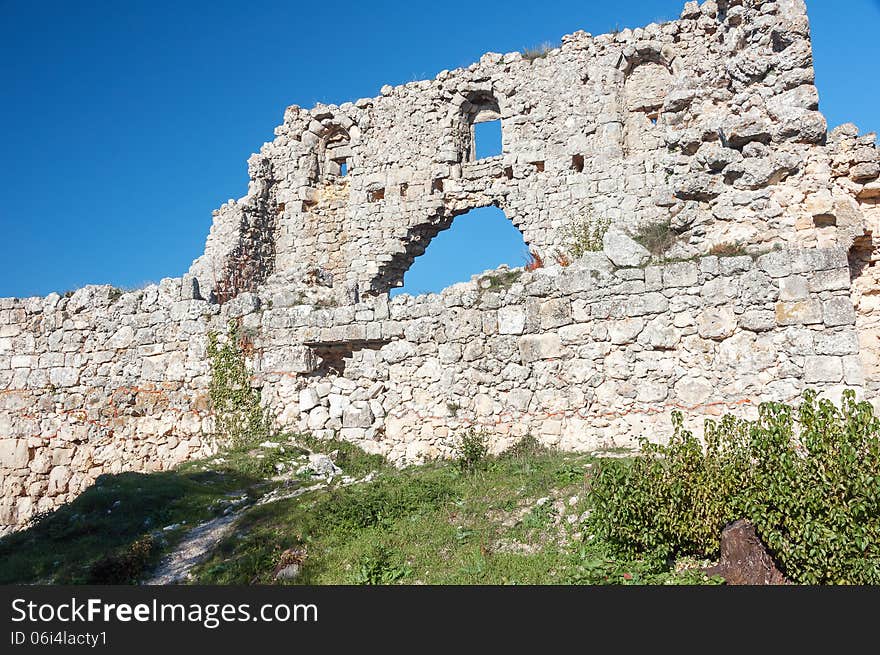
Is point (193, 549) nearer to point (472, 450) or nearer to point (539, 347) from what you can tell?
point (472, 450)

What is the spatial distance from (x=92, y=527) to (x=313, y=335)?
402 cm

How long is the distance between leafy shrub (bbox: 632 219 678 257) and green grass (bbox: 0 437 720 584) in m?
2.75

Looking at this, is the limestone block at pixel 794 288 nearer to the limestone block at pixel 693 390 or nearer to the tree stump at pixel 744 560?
the limestone block at pixel 693 390

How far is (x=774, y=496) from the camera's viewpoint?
557 cm

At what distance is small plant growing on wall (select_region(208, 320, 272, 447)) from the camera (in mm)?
11031

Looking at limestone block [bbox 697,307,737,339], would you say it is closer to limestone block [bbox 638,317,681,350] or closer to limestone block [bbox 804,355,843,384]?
limestone block [bbox 638,317,681,350]

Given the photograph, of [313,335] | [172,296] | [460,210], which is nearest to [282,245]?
[460,210]

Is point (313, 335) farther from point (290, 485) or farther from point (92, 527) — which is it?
point (92, 527)

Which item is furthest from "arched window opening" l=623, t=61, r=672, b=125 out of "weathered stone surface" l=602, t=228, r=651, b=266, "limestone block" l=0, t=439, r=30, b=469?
"limestone block" l=0, t=439, r=30, b=469

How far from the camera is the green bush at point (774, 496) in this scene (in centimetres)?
526

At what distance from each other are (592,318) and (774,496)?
400cm

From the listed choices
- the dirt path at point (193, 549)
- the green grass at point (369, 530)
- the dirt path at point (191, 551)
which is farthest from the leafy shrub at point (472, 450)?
the dirt path at point (191, 551)

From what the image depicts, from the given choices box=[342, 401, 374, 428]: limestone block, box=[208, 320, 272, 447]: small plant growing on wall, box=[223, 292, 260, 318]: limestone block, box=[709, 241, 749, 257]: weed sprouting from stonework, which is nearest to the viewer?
box=[709, 241, 749, 257]: weed sprouting from stonework

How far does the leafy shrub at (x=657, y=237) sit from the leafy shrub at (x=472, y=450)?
3191 mm
